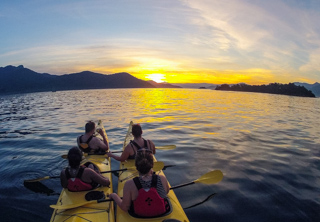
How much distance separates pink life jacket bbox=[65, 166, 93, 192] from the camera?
16.2ft

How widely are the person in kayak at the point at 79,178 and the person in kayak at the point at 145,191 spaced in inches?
56.2

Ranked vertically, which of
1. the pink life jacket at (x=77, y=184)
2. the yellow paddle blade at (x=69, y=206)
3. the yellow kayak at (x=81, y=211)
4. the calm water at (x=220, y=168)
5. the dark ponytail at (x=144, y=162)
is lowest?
the calm water at (x=220, y=168)

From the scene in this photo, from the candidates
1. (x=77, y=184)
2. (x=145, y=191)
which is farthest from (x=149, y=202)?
(x=77, y=184)

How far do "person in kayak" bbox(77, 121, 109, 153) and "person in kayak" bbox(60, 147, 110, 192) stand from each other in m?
2.50

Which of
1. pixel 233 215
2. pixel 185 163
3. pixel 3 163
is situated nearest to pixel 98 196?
pixel 233 215

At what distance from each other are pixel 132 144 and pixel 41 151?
761cm

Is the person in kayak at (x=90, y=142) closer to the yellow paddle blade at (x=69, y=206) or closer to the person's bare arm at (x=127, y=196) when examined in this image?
the yellow paddle blade at (x=69, y=206)

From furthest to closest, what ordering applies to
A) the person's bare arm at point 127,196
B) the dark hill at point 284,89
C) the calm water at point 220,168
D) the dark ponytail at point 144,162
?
the dark hill at point 284,89
the calm water at point 220,168
the person's bare arm at point 127,196
the dark ponytail at point 144,162

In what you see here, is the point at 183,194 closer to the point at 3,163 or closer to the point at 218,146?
the point at 218,146

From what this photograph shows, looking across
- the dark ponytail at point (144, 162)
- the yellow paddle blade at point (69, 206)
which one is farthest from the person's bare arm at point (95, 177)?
the dark ponytail at point (144, 162)

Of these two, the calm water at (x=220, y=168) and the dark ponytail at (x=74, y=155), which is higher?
the dark ponytail at (x=74, y=155)

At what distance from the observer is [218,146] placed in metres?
11.9

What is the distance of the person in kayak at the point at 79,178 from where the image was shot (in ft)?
15.7

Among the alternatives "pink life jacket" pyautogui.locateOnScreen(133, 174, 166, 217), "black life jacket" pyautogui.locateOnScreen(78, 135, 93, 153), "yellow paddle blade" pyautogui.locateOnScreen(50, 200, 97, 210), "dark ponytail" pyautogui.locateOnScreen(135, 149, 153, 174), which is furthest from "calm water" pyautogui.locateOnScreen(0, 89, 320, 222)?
"dark ponytail" pyautogui.locateOnScreen(135, 149, 153, 174)
